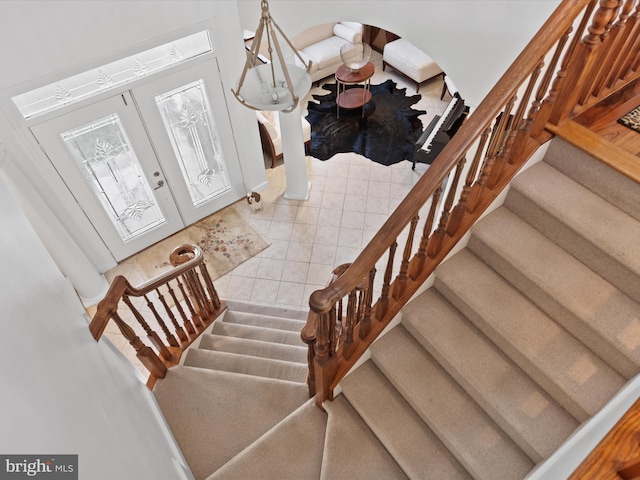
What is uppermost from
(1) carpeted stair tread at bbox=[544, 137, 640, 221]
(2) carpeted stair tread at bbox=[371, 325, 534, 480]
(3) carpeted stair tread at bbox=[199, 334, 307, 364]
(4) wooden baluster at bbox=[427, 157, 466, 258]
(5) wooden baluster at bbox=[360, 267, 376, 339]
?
(1) carpeted stair tread at bbox=[544, 137, 640, 221]

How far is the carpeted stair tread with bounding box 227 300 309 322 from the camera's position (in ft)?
16.8

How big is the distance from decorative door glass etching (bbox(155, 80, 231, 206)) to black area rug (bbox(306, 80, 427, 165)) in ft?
5.63

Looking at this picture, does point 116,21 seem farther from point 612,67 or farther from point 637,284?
point 637,284

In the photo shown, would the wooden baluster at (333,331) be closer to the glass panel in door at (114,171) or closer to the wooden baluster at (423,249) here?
the wooden baluster at (423,249)

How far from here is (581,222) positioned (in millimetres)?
2439

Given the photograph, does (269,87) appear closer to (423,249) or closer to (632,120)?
(423,249)

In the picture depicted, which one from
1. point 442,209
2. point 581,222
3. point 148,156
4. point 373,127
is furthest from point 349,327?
point 373,127

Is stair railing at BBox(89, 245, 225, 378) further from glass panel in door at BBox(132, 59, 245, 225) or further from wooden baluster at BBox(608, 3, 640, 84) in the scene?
wooden baluster at BBox(608, 3, 640, 84)

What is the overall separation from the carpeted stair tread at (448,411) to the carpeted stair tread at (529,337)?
34 centimetres

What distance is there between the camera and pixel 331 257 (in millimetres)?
5730

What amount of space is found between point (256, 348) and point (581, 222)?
272cm

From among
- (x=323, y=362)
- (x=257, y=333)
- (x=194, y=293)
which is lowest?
(x=257, y=333)

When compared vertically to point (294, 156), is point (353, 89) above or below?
below
